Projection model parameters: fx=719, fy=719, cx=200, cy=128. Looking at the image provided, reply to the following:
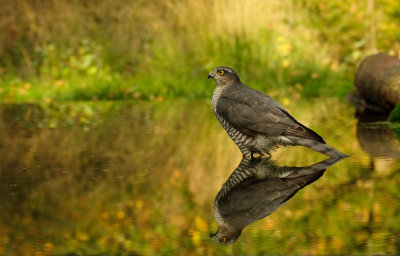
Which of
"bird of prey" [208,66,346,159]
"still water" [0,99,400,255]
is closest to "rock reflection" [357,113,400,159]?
"still water" [0,99,400,255]

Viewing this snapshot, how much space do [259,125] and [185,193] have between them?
3.95 ft

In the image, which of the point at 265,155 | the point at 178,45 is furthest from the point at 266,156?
the point at 178,45

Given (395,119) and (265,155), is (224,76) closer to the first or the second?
(265,155)

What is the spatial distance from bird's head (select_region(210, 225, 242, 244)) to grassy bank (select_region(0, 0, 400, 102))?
9.62 meters

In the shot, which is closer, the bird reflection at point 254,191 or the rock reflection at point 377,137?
the bird reflection at point 254,191

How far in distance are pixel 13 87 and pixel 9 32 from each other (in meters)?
2.92

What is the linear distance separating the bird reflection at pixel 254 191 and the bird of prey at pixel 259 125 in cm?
16

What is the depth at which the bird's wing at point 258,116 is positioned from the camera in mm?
5977

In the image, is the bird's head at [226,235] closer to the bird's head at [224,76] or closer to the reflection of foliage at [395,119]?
the bird's head at [224,76]

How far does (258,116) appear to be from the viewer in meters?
6.09

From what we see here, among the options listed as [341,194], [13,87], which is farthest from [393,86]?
[13,87]

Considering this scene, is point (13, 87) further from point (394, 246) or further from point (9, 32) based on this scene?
point (394, 246)

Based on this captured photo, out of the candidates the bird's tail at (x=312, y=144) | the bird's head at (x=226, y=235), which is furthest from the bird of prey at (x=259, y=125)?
the bird's head at (x=226, y=235)

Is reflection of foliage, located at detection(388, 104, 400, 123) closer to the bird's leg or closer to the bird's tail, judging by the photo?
the bird's leg
